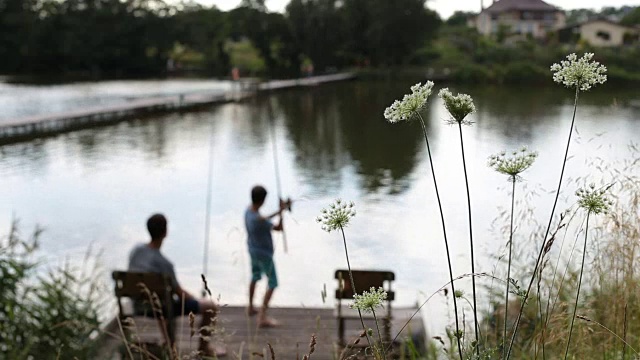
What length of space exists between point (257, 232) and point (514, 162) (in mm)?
3213

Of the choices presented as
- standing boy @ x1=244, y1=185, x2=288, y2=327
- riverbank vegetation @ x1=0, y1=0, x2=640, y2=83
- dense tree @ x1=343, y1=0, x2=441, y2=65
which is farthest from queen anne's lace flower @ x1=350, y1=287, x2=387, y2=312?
riverbank vegetation @ x1=0, y1=0, x2=640, y2=83

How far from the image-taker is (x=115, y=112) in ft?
75.7

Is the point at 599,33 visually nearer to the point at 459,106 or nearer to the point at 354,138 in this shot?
the point at 459,106

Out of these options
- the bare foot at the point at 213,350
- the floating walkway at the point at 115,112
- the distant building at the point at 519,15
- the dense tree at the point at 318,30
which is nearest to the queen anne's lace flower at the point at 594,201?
the distant building at the point at 519,15

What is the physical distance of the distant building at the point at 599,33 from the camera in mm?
5261

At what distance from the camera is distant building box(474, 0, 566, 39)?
6.45ft

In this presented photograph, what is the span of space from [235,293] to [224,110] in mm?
19550

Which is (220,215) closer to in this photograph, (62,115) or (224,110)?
(62,115)

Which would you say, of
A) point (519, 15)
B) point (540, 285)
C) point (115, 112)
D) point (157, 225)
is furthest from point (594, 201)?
point (115, 112)

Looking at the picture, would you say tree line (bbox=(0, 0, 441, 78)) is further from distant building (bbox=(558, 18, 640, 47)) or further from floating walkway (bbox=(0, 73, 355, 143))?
distant building (bbox=(558, 18, 640, 47))

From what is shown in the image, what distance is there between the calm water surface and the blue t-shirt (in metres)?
0.19

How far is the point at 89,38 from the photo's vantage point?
51312 mm

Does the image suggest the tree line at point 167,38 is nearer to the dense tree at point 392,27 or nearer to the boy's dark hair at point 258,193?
the dense tree at point 392,27

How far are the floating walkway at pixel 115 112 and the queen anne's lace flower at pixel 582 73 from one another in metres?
17.5
